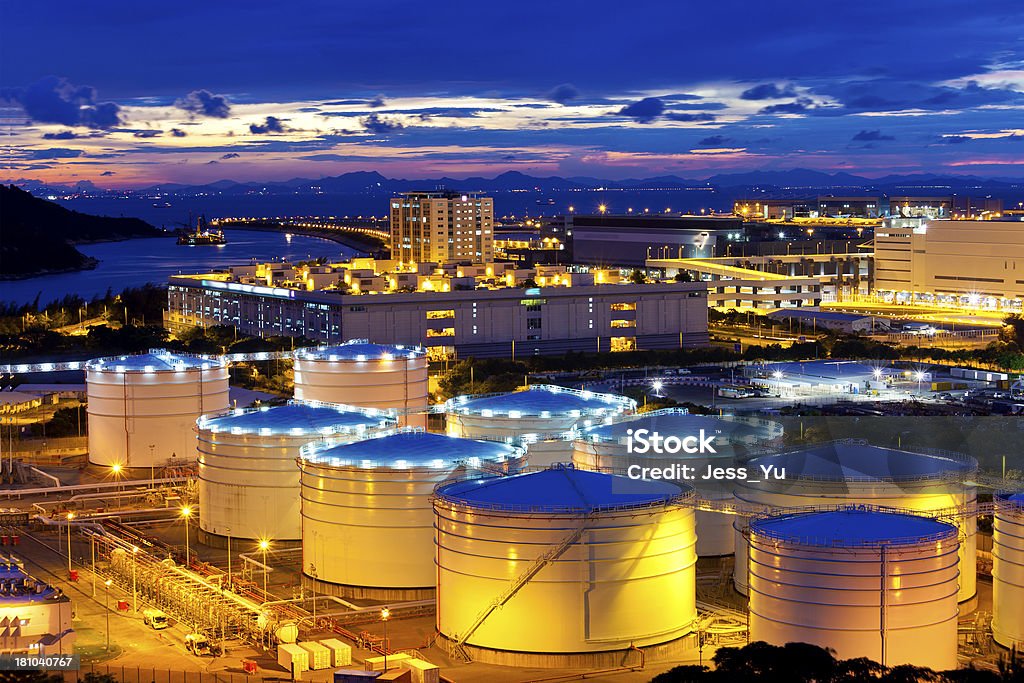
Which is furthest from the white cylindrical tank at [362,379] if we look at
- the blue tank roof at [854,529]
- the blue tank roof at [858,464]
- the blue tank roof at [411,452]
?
the blue tank roof at [854,529]

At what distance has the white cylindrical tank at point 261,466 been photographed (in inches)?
994

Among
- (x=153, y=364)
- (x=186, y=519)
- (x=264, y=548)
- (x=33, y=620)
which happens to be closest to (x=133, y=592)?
(x=264, y=548)

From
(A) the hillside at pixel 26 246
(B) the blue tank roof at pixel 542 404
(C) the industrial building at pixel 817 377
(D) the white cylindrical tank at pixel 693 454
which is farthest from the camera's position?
(A) the hillside at pixel 26 246

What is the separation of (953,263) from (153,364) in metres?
45.6

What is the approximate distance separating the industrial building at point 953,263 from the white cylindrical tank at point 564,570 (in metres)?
48.4

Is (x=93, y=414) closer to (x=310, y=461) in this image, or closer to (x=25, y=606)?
(x=310, y=461)

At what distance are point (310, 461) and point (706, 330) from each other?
37446mm

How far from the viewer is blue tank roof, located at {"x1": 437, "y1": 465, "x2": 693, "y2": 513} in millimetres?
18719

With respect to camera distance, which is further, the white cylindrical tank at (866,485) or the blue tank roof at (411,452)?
the blue tank roof at (411,452)

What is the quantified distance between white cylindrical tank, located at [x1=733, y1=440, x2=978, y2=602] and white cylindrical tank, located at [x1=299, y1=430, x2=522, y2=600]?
3.41 m

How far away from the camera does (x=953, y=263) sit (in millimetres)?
70062

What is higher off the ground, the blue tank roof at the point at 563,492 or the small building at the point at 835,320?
the blue tank roof at the point at 563,492

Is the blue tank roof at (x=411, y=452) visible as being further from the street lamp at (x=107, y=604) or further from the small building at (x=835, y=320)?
the small building at (x=835, y=320)

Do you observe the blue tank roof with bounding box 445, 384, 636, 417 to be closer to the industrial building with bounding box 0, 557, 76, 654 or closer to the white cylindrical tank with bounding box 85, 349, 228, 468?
the white cylindrical tank with bounding box 85, 349, 228, 468
